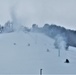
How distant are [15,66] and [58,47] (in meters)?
11.2

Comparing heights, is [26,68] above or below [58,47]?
below

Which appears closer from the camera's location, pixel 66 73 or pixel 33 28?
pixel 66 73

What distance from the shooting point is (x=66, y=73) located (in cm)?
1422

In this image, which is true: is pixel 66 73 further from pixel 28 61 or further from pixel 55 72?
pixel 28 61

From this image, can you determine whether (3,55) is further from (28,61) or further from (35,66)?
(35,66)

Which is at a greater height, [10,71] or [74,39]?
[74,39]

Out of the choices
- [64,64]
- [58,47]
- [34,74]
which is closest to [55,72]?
[34,74]

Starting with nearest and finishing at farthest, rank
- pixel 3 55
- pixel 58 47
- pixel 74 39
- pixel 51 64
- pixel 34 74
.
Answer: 1. pixel 34 74
2. pixel 51 64
3. pixel 3 55
4. pixel 58 47
5. pixel 74 39

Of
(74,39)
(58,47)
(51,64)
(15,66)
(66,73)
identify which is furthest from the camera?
(74,39)

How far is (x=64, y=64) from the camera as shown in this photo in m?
16.9

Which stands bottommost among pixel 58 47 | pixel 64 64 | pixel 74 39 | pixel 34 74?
pixel 34 74

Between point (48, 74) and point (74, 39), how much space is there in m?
43.4

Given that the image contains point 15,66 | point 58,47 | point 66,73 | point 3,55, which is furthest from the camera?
point 58,47

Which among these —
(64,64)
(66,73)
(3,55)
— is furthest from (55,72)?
(3,55)
